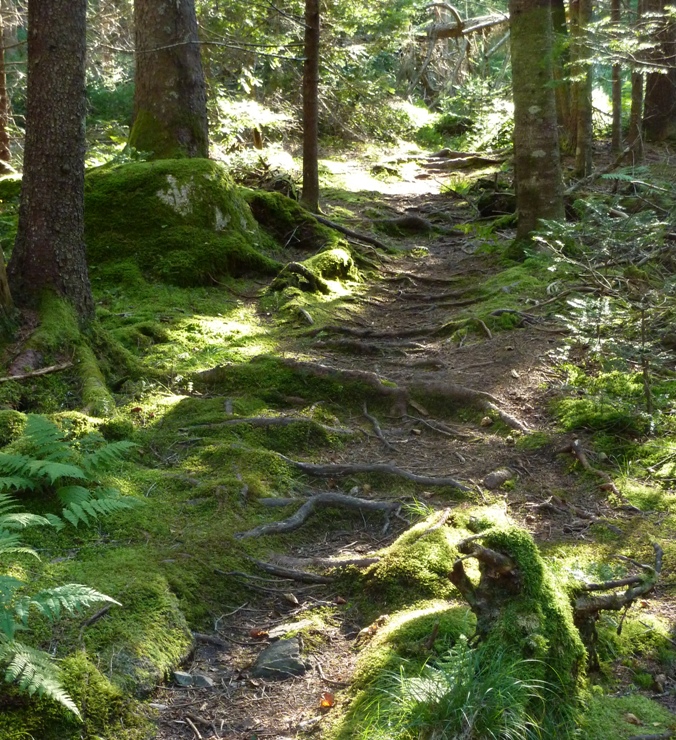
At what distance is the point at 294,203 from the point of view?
1288cm

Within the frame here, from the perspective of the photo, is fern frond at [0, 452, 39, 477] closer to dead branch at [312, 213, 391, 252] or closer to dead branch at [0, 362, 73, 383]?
dead branch at [0, 362, 73, 383]

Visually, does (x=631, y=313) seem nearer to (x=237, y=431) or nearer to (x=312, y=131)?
(x=237, y=431)

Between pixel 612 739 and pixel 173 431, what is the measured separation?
4072 mm

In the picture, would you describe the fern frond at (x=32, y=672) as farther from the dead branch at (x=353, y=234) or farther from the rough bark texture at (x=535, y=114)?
the dead branch at (x=353, y=234)

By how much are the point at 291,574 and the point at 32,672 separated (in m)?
1.89

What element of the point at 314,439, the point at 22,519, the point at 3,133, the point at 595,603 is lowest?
the point at 314,439

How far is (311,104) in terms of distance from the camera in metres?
12.8

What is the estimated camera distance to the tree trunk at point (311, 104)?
12.5 metres

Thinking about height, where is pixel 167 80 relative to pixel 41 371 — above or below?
above

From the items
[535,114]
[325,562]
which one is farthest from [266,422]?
[535,114]

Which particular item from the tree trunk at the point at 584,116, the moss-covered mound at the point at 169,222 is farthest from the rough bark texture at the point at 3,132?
the tree trunk at the point at 584,116

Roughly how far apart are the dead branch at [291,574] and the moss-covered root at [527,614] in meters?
1.31

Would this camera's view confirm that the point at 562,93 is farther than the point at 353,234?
Yes

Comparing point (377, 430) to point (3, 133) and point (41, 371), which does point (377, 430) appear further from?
point (3, 133)
